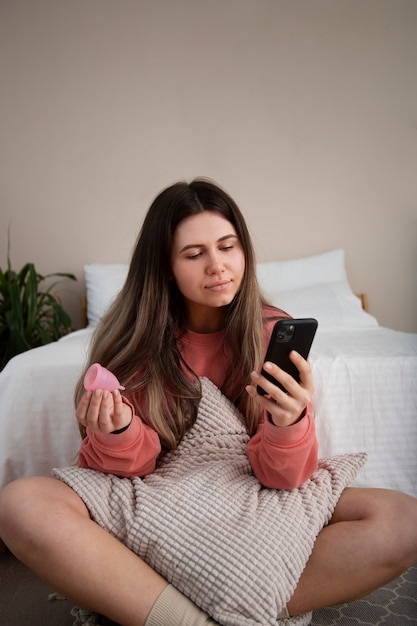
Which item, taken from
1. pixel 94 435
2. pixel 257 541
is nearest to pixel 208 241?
pixel 94 435

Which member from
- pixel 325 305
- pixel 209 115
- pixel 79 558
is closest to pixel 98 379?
pixel 79 558

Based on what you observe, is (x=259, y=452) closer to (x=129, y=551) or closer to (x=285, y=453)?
(x=285, y=453)

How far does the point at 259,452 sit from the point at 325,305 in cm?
130

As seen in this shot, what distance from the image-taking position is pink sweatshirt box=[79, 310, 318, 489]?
0.92m

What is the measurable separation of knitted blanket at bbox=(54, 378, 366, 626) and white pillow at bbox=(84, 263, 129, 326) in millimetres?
1408

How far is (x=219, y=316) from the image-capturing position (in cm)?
120

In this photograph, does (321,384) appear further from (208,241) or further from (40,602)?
(40,602)

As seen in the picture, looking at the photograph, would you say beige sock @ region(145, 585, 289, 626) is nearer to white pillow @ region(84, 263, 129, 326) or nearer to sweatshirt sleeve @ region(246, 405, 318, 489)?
sweatshirt sleeve @ region(246, 405, 318, 489)

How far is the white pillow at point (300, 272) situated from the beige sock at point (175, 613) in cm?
168

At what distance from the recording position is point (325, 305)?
2.18m

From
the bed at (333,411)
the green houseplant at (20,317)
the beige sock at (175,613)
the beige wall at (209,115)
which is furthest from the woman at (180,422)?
the beige wall at (209,115)

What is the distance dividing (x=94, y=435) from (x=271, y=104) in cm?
209

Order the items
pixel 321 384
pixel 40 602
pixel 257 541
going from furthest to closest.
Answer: pixel 321 384 < pixel 40 602 < pixel 257 541

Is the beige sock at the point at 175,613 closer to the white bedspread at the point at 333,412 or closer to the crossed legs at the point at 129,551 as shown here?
the crossed legs at the point at 129,551
